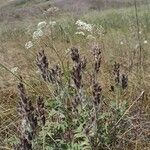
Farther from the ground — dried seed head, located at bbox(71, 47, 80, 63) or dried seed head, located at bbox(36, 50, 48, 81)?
dried seed head, located at bbox(71, 47, 80, 63)

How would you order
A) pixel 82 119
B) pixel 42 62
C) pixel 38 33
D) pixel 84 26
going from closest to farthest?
pixel 42 62, pixel 82 119, pixel 38 33, pixel 84 26

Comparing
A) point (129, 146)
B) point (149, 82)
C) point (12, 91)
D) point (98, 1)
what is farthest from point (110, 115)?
point (98, 1)

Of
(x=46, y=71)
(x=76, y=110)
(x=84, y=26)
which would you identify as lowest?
(x=84, y=26)

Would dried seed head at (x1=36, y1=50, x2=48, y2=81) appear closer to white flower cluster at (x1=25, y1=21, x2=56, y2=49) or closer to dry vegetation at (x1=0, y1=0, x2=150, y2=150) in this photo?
dry vegetation at (x1=0, y1=0, x2=150, y2=150)

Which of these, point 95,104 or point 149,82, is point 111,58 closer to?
point 149,82

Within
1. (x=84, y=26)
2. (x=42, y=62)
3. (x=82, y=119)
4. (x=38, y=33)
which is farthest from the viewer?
(x=84, y=26)

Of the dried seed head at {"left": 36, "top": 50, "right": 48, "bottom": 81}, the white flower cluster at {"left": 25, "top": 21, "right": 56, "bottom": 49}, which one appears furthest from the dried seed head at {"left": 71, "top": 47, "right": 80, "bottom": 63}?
the white flower cluster at {"left": 25, "top": 21, "right": 56, "bottom": 49}

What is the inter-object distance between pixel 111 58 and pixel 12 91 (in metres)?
1.17

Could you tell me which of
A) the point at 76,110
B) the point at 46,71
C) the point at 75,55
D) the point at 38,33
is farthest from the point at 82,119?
the point at 38,33

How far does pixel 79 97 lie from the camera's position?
2447 mm

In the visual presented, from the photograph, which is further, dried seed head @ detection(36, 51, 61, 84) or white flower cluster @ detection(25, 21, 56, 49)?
white flower cluster @ detection(25, 21, 56, 49)

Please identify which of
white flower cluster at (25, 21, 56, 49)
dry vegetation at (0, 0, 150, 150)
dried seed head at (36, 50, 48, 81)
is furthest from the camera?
white flower cluster at (25, 21, 56, 49)

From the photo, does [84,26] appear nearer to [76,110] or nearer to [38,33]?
[38,33]

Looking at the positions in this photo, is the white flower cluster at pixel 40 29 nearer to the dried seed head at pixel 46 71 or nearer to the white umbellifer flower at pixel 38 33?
the white umbellifer flower at pixel 38 33
